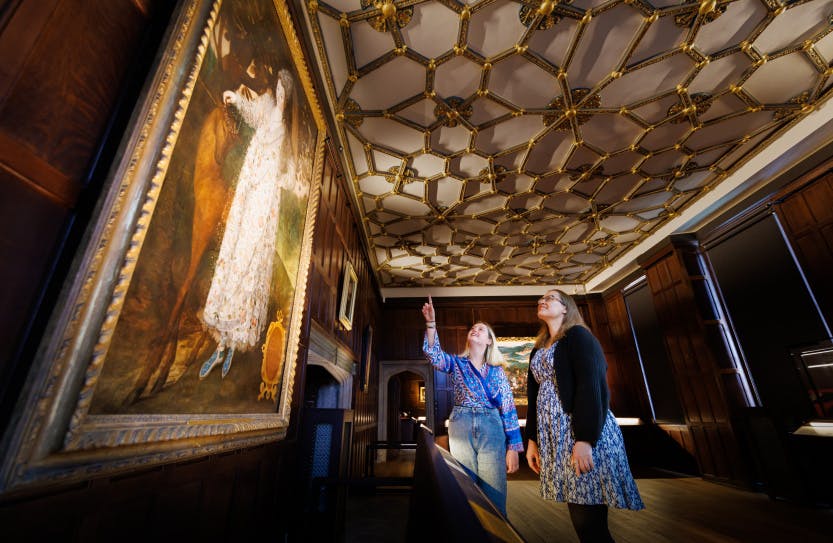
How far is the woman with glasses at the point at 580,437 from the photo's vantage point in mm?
1395

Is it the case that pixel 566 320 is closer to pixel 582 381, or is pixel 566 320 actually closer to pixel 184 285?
pixel 582 381

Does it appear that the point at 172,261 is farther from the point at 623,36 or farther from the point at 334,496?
the point at 623,36

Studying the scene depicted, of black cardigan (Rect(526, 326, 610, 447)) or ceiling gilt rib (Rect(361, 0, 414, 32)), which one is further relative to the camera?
ceiling gilt rib (Rect(361, 0, 414, 32))

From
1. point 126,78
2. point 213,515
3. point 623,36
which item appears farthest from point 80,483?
point 623,36

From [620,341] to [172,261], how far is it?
34.6 ft

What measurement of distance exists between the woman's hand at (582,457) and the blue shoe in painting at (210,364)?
168 centimetres

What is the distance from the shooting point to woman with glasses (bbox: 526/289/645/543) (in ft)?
4.58

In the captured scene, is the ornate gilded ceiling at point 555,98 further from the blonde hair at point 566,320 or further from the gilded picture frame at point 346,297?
the blonde hair at point 566,320

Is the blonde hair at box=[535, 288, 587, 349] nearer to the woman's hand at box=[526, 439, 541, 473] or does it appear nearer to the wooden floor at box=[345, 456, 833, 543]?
the woman's hand at box=[526, 439, 541, 473]

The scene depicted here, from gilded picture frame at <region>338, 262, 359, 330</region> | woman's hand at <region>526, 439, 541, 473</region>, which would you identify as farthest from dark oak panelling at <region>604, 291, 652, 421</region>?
woman's hand at <region>526, 439, 541, 473</region>

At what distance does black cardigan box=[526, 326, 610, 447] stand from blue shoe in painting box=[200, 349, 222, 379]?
1.66 m

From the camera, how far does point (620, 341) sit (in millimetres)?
9188

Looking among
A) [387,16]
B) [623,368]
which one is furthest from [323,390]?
[623,368]

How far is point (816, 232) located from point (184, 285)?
7.21 meters
